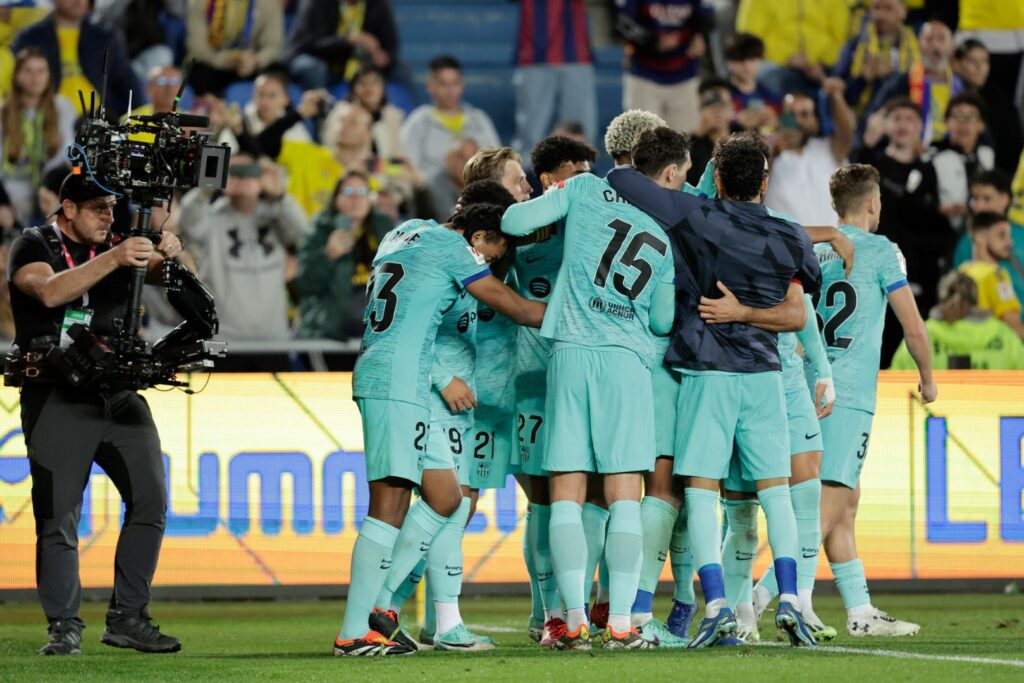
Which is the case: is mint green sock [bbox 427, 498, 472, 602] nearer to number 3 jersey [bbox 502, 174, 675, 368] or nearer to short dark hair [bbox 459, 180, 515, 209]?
number 3 jersey [bbox 502, 174, 675, 368]

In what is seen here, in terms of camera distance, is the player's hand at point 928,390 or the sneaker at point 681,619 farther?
the player's hand at point 928,390

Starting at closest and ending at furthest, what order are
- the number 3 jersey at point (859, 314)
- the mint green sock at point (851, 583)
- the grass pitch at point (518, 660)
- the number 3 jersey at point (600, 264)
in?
the grass pitch at point (518, 660), the number 3 jersey at point (600, 264), the mint green sock at point (851, 583), the number 3 jersey at point (859, 314)

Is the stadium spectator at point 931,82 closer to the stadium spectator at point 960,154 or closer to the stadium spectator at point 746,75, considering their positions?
the stadium spectator at point 960,154

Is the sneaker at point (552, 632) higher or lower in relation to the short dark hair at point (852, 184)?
lower

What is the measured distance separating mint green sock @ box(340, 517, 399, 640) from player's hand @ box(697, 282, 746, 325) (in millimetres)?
1656

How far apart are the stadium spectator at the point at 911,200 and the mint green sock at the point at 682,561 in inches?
293

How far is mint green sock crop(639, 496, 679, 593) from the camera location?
22.2ft

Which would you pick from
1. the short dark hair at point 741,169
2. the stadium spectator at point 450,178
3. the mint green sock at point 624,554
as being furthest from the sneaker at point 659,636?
the stadium spectator at point 450,178

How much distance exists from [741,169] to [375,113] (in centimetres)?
802

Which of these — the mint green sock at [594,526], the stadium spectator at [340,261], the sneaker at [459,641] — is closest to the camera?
the sneaker at [459,641]

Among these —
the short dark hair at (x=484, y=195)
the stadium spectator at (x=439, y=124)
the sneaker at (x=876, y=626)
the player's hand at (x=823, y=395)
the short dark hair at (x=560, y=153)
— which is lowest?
the sneaker at (x=876, y=626)

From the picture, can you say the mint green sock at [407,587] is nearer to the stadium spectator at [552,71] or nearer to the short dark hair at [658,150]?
the short dark hair at [658,150]

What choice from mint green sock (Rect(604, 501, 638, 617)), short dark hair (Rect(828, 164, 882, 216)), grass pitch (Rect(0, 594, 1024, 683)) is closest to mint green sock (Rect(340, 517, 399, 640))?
grass pitch (Rect(0, 594, 1024, 683))

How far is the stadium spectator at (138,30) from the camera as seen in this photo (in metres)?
13.8
